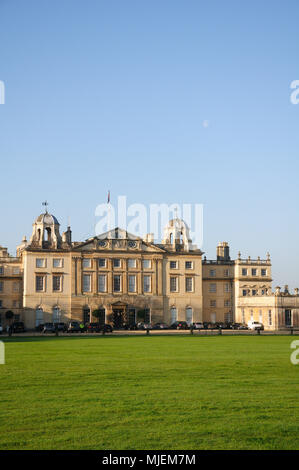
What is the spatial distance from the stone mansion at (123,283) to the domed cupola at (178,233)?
0.40ft

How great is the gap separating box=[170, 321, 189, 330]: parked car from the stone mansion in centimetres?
373

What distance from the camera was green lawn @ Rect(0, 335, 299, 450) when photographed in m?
11.1

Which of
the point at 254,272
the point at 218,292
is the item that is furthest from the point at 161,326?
the point at 254,272

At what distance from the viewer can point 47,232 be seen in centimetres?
7575

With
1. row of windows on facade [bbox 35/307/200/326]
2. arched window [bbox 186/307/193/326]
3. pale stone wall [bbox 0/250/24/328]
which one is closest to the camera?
row of windows on facade [bbox 35/307/200/326]

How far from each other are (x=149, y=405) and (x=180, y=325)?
2228 inches

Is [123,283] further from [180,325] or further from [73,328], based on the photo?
[73,328]

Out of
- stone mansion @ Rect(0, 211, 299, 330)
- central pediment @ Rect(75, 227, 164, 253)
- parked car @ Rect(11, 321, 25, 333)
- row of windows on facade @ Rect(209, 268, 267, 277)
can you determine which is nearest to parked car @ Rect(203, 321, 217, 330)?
stone mansion @ Rect(0, 211, 299, 330)

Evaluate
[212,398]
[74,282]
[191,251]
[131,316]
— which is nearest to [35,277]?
[74,282]

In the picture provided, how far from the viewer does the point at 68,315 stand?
7312 cm

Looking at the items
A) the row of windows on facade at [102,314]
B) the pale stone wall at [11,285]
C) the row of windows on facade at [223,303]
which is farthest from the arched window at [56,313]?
the row of windows on facade at [223,303]


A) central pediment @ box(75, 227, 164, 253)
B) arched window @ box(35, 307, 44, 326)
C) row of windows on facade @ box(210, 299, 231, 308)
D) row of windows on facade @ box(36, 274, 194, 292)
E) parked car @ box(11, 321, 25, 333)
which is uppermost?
central pediment @ box(75, 227, 164, 253)

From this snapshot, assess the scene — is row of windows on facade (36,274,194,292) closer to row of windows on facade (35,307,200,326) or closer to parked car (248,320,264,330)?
row of windows on facade (35,307,200,326)
